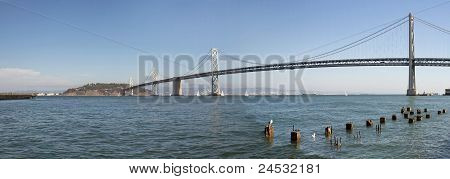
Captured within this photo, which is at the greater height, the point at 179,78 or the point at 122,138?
the point at 179,78

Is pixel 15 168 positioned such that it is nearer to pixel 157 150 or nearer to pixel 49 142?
pixel 157 150

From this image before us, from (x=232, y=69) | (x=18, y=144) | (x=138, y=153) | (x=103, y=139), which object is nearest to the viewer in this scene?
(x=138, y=153)

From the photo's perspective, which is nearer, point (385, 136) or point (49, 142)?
point (49, 142)

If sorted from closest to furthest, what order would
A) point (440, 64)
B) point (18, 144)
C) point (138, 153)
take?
point (138, 153)
point (18, 144)
point (440, 64)

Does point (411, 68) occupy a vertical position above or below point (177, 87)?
above

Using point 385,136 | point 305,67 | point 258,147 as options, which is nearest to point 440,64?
point 305,67

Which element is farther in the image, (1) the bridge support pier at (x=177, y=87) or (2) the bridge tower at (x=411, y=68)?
(1) the bridge support pier at (x=177, y=87)

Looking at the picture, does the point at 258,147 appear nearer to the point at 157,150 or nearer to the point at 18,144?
the point at 157,150

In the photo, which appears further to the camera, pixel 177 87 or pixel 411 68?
pixel 177 87

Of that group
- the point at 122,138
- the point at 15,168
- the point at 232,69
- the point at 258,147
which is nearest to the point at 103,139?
the point at 122,138

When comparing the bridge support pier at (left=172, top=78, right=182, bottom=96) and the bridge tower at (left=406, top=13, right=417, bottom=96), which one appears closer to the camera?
the bridge tower at (left=406, top=13, right=417, bottom=96)
